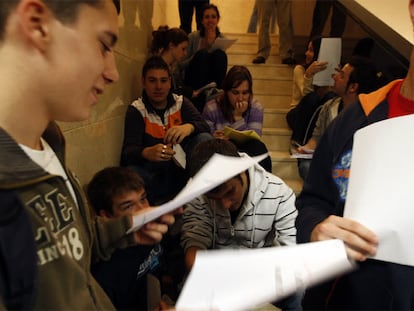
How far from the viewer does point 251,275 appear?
1.67 feet

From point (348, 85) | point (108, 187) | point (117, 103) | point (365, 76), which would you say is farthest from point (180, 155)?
point (365, 76)

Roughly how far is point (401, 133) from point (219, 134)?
160 cm

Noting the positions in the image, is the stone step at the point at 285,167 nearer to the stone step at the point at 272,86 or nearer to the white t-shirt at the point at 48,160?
the stone step at the point at 272,86

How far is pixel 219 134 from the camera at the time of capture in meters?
2.21

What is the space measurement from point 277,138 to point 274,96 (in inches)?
31.1

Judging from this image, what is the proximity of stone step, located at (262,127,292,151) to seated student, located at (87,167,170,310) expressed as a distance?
177 cm

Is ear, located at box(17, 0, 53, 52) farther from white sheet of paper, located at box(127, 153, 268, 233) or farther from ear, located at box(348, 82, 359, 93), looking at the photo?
ear, located at box(348, 82, 359, 93)

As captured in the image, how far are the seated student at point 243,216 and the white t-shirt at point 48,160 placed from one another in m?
0.73

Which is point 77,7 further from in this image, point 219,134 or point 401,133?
point 219,134

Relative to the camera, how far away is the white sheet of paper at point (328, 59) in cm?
254

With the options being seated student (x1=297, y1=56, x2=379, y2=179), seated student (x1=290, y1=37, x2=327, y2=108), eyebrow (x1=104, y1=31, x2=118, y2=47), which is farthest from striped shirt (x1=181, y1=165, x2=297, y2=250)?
seated student (x1=290, y1=37, x2=327, y2=108)

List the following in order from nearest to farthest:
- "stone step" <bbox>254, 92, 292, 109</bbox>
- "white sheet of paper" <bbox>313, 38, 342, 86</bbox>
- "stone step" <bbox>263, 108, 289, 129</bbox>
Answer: "white sheet of paper" <bbox>313, 38, 342, 86</bbox> → "stone step" <bbox>263, 108, 289, 129</bbox> → "stone step" <bbox>254, 92, 292, 109</bbox>

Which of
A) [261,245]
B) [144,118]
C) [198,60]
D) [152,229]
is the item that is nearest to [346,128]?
[152,229]

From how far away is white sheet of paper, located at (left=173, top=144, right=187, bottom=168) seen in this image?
185cm
